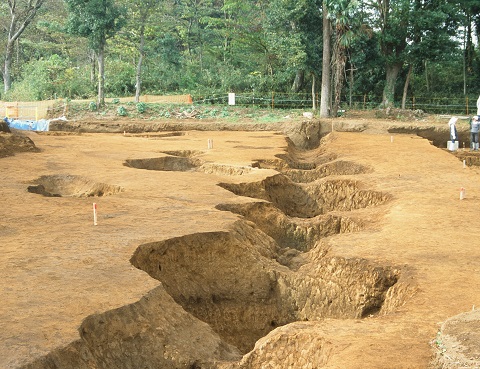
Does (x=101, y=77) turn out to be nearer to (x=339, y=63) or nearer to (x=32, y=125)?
(x=32, y=125)

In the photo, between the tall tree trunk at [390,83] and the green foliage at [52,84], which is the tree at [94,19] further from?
the tall tree trunk at [390,83]

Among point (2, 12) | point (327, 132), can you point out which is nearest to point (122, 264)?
point (327, 132)

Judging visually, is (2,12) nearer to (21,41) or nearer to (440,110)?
(21,41)

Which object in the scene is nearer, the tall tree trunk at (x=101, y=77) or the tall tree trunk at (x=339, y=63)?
the tall tree trunk at (x=339, y=63)

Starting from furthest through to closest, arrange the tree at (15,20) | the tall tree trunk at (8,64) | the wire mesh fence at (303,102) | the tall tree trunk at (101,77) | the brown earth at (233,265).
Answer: the tall tree trunk at (8,64) < the tree at (15,20) < the wire mesh fence at (303,102) < the tall tree trunk at (101,77) < the brown earth at (233,265)

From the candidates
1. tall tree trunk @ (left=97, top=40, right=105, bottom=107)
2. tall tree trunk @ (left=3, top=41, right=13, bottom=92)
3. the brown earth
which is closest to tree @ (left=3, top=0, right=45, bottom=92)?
tall tree trunk @ (left=3, top=41, right=13, bottom=92)

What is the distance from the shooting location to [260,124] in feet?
A: 110

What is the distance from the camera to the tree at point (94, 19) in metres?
34.8

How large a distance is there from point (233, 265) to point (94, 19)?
85.7 ft

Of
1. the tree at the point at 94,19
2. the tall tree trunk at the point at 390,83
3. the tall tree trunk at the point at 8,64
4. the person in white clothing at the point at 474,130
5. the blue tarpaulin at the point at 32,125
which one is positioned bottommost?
the person in white clothing at the point at 474,130

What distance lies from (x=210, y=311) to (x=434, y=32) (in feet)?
92.6

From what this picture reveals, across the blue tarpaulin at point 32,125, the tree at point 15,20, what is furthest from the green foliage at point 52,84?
the blue tarpaulin at point 32,125

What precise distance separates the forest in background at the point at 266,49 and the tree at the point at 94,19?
55 millimetres

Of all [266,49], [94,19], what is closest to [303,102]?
[266,49]
